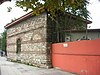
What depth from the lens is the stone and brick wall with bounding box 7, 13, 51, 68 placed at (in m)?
20.8

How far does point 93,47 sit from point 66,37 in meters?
8.25

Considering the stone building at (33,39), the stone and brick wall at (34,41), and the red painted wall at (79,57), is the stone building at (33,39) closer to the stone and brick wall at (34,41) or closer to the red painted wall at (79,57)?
the stone and brick wall at (34,41)

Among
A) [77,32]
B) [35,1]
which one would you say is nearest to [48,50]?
[77,32]

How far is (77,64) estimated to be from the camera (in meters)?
16.2

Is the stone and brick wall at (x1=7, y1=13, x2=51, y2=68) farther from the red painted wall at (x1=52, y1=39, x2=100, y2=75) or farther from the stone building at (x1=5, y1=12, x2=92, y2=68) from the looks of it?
the red painted wall at (x1=52, y1=39, x2=100, y2=75)

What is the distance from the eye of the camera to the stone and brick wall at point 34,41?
20.8 metres

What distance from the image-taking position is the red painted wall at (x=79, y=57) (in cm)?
1401

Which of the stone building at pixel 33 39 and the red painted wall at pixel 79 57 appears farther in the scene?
the stone building at pixel 33 39

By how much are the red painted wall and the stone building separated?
84 cm

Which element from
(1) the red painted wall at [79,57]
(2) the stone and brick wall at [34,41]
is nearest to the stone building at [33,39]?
(2) the stone and brick wall at [34,41]

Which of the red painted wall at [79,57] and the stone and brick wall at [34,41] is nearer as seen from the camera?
the red painted wall at [79,57]

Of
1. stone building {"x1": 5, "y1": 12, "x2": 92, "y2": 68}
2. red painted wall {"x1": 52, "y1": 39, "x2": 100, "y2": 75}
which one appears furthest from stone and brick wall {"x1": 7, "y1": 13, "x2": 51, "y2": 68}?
red painted wall {"x1": 52, "y1": 39, "x2": 100, "y2": 75}

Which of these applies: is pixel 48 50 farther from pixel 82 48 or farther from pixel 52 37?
pixel 82 48

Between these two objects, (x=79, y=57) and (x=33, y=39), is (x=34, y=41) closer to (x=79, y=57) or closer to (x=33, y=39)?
(x=33, y=39)
